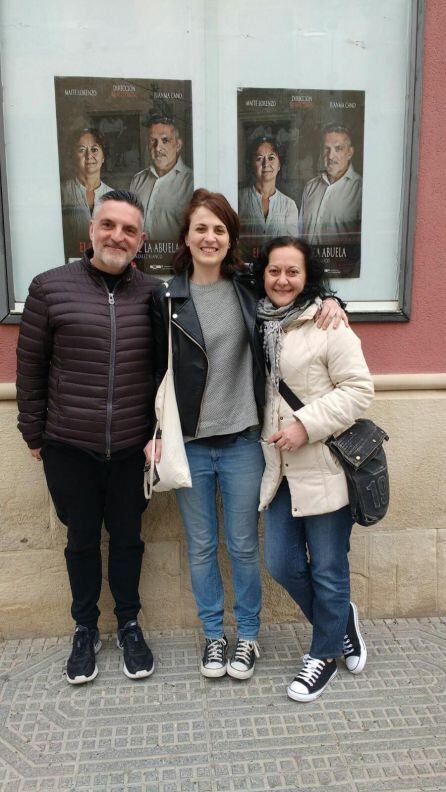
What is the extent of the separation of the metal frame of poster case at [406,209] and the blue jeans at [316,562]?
1.16 meters

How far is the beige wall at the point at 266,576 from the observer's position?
11.5ft

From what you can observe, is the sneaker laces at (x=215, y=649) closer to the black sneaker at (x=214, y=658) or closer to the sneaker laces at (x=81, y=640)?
the black sneaker at (x=214, y=658)

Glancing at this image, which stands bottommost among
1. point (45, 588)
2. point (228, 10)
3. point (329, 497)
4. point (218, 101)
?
point (45, 588)

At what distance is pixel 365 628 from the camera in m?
3.68

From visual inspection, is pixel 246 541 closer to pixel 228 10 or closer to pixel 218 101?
pixel 218 101

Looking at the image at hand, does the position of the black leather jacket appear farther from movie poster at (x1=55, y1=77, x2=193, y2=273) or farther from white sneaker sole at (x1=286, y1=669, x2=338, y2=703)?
white sneaker sole at (x1=286, y1=669, x2=338, y2=703)

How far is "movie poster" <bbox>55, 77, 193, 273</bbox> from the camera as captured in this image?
134 inches

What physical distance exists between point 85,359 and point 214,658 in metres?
1.56

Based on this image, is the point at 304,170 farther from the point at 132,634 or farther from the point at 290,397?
the point at 132,634

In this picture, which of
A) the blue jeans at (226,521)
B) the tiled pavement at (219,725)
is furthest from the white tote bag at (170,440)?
the tiled pavement at (219,725)

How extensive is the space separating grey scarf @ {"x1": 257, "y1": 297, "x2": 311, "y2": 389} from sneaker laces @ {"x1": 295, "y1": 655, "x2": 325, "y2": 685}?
132 cm

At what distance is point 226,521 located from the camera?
3145mm

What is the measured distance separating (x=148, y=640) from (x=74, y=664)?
1.66 ft

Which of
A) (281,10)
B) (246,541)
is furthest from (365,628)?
(281,10)
